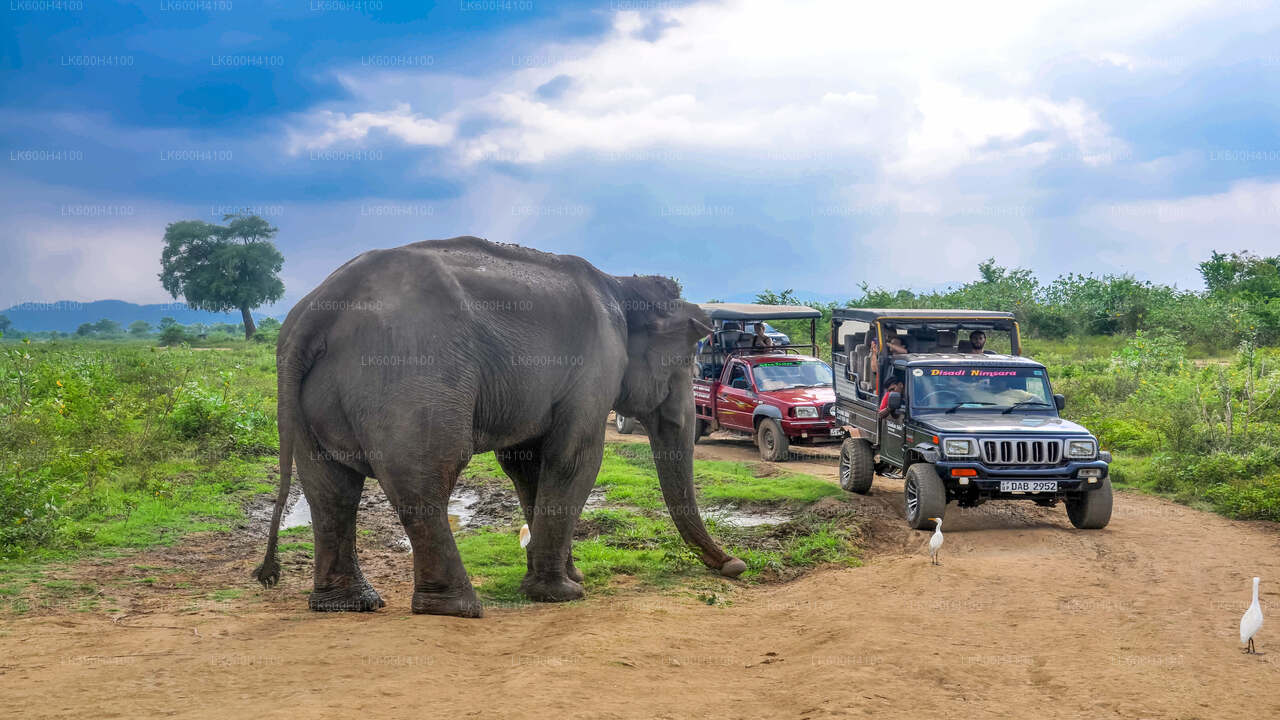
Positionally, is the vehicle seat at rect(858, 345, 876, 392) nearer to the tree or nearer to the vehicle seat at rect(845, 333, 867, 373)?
the vehicle seat at rect(845, 333, 867, 373)

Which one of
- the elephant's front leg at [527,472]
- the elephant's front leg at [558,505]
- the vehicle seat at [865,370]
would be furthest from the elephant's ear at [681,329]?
the vehicle seat at [865,370]

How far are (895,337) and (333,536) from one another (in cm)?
863

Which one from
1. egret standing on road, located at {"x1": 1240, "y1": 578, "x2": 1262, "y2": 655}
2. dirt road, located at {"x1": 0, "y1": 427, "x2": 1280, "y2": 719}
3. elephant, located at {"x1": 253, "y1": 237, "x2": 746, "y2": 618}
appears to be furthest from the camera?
elephant, located at {"x1": 253, "y1": 237, "x2": 746, "y2": 618}

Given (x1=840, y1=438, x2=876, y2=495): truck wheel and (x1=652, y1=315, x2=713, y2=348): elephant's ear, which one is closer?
(x1=652, y1=315, x2=713, y2=348): elephant's ear

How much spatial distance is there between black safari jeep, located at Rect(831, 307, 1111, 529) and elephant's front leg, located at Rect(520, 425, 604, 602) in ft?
14.6

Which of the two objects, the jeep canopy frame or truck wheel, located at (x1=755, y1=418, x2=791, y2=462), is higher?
the jeep canopy frame

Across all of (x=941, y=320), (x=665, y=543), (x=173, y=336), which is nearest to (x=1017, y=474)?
(x=941, y=320)

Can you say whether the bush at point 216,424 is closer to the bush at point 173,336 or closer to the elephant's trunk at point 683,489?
the elephant's trunk at point 683,489

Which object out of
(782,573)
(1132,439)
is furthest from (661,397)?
(1132,439)

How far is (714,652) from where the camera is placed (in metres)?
6.32

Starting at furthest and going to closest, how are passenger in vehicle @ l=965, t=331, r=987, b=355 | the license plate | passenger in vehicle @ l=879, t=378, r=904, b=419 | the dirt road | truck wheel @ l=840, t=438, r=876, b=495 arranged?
passenger in vehicle @ l=965, t=331, r=987, b=355
truck wheel @ l=840, t=438, r=876, b=495
passenger in vehicle @ l=879, t=378, r=904, b=419
the license plate
the dirt road

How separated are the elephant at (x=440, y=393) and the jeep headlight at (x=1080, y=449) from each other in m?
5.20

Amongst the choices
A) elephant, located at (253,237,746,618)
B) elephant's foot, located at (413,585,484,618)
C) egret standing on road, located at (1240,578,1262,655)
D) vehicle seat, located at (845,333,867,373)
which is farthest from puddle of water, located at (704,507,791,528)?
egret standing on road, located at (1240,578,1262,655)

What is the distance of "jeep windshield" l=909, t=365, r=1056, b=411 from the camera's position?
1161 cm
